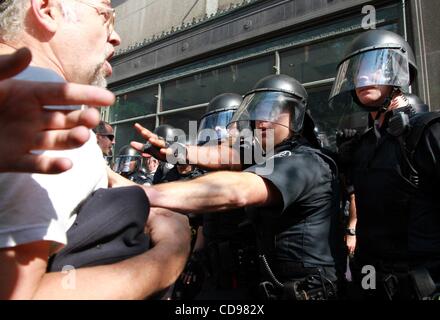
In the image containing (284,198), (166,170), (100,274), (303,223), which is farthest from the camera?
(166,170)

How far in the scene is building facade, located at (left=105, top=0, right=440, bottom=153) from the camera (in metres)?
5.50

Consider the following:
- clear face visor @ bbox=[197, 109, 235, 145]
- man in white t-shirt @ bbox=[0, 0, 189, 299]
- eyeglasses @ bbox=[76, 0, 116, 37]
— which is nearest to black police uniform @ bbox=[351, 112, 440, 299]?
man in white t-shirt @ bbox=[0, 0, 189, 299]

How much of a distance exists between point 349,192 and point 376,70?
0.95m

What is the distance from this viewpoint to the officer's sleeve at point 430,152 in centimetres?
179

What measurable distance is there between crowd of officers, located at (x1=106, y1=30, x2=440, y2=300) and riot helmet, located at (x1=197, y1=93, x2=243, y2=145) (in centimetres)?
142

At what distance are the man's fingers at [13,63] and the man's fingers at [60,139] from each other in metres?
0.11

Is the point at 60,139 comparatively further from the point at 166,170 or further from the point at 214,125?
the point at 166,170

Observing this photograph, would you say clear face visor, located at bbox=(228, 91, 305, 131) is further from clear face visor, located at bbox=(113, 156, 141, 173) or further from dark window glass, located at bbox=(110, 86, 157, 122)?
dark window glass, located at bbox=(110, 86, 157, 122)

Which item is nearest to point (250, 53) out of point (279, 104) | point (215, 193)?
point (279, 104)

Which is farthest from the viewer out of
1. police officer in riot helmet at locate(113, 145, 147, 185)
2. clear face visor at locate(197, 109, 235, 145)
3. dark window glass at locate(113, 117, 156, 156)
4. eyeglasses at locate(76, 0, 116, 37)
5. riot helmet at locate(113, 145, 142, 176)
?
dark window glass at locate(113, 117, 156, 156)

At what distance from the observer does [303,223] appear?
2.09m

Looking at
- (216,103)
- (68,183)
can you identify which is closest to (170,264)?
(68,183)

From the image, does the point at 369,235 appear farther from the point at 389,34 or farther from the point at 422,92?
the point at 422,92


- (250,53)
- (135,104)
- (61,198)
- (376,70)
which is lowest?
(61,198)
